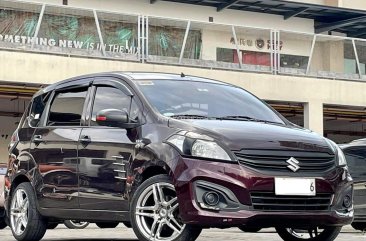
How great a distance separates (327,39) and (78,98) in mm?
17796

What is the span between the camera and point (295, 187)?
23.2ft

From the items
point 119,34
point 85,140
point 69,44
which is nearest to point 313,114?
point 119,34

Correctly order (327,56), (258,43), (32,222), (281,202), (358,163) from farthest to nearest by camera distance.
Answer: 1. (258,43)
2. (327,56)
3. (358,163)
4. (32,222)
5. (281,202)

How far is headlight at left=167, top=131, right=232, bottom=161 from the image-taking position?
6.99 metres

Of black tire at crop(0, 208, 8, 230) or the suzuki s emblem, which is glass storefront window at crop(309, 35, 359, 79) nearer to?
black tire at crop(0, 208, 8, 230)

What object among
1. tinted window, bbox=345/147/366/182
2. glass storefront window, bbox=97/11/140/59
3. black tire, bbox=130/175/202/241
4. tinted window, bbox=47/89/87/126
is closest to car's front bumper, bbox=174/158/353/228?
black tire, bbox=130/175/202/241

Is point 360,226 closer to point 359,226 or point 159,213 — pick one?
point 359,226

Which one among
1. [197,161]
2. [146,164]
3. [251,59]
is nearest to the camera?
[197,161]

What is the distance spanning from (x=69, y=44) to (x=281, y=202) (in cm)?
1529

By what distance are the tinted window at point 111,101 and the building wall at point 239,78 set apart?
12.6 meters

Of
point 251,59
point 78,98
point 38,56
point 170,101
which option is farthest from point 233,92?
point 251,59

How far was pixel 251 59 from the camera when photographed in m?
24.5

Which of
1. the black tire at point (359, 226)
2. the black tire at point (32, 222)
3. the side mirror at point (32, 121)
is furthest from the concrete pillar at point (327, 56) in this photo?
the black tire at point (32, 222)

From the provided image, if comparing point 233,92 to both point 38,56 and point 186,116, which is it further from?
point 38,56
